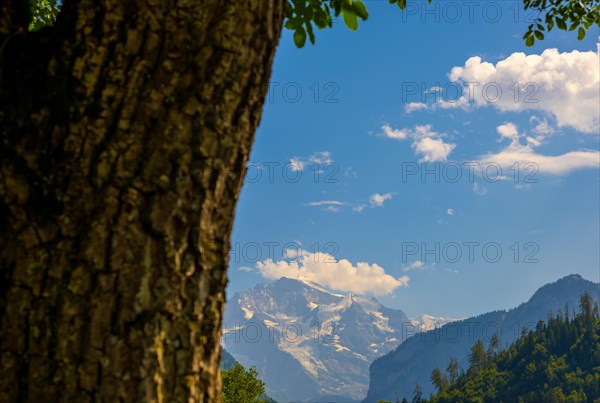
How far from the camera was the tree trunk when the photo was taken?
2.28 m

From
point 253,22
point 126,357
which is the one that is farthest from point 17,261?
point 253,22

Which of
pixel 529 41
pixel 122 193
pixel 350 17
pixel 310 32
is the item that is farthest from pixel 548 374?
pixel 122 193

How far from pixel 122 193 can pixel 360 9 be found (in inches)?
100

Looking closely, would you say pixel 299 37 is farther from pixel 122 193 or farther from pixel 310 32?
pixel 122 193

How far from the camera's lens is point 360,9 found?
4191 millimetres

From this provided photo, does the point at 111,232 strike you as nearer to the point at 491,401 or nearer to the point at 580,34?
the point at 580,34

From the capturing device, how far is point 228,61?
8.33ft

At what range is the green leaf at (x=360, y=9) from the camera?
13.6ft

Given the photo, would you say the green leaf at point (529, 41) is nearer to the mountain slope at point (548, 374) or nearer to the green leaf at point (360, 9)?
the green leaf at point (360, 9)

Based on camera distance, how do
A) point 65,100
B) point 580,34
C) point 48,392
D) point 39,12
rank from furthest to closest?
point 39,12 → point 580,34 → point 65,100 → point 48,392

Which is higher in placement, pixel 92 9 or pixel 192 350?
pixel 92 9

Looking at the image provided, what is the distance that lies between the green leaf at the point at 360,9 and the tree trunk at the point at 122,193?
170 cm

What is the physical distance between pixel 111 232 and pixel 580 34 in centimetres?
645

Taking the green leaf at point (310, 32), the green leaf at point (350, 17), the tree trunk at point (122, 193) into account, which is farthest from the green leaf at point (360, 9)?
the tree trunk at point (122, 193)
